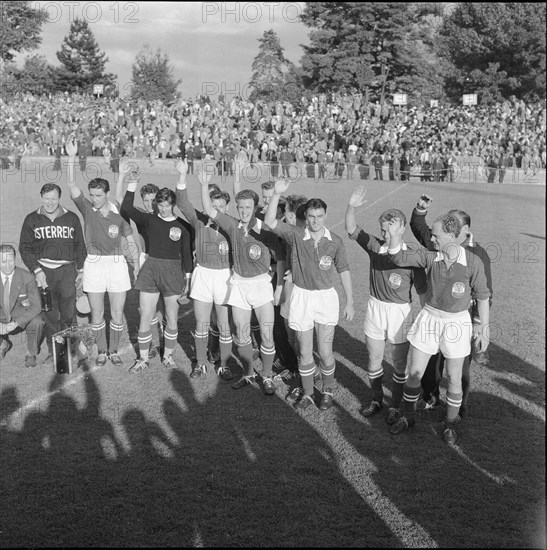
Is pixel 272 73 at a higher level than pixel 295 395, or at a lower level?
higher

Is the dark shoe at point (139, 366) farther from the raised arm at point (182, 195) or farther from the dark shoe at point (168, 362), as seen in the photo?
the raised arm at point (182, 195)

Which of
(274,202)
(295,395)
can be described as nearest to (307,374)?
(295,395)

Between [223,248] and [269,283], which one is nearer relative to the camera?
[269,283]

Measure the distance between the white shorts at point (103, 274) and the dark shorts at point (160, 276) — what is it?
415 mm

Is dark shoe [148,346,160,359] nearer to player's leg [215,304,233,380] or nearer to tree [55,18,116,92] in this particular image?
player's leg [215,304,233,380]

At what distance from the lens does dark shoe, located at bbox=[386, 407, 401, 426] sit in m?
5.90

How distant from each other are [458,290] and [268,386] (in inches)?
91.7

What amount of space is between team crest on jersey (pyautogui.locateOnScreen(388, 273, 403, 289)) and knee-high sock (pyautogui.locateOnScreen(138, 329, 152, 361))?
9.62 feet

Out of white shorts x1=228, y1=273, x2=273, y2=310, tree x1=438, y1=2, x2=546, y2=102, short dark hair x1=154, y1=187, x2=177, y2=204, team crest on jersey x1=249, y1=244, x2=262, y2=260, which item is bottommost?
white shorts x1=228, y1=273, x2=273, y2=310

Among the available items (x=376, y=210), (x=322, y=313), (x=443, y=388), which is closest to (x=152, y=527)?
(x=322, y=313)

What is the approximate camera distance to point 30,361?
7.39 metres

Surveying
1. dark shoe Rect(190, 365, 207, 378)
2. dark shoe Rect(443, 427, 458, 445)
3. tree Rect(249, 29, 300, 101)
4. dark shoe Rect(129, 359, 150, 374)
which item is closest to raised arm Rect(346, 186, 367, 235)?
dark shoe Rect(443, 427, 458, 445)

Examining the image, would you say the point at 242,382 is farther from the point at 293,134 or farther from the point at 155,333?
the point at 293,134

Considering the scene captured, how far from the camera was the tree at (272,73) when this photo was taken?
4941 centimetres
